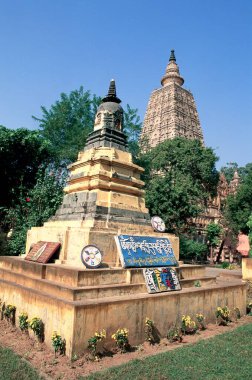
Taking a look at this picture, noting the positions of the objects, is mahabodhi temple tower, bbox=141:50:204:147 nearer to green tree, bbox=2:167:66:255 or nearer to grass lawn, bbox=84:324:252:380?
green tree, bbox=2:167:66:255

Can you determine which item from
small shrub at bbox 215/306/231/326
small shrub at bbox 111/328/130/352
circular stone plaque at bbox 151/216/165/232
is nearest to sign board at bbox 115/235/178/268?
circular stone plaque at bbox 151/216/165/232

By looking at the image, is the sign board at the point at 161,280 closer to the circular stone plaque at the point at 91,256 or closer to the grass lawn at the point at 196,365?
the circular stone plaque at the point at 91,256

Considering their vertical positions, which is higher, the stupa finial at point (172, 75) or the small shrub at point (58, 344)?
the stupa finial at point (172, 75)

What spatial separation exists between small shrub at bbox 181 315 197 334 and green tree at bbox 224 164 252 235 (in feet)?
84.3

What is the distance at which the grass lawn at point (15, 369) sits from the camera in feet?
16.0

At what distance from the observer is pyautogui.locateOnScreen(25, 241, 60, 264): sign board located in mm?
8455

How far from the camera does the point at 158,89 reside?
50406 mm

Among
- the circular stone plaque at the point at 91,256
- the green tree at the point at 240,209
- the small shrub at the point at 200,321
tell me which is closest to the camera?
the circular stone plaque at the point at 91,256

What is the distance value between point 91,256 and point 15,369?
2.98 meters

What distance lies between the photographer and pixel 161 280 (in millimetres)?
7953

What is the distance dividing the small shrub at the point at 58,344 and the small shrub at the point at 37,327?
2.42 feet

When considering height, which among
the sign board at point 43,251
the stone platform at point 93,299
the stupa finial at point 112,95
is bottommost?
the stone platform at point 93,299

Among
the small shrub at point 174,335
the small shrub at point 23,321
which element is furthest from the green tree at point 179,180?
the small shrub at point 23,321

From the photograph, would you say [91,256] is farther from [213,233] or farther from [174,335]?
[213,233]
